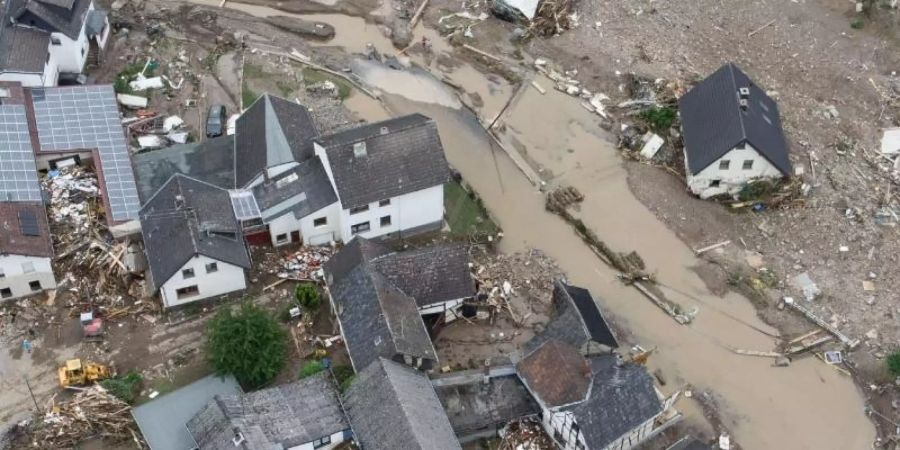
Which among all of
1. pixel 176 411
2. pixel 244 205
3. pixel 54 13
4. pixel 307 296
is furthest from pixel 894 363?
pixel 54 13

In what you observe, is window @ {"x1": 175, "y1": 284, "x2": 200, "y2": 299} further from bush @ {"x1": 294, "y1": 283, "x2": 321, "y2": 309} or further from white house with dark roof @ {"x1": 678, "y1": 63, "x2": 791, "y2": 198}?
white house with dark roof @ {"x1": 678, "y1": 63, "x2": 791, "y2": 198}

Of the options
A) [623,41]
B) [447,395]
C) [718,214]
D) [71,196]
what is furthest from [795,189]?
[71,196]

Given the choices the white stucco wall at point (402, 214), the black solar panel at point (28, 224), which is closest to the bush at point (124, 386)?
the black solar panel at point (28, 224)

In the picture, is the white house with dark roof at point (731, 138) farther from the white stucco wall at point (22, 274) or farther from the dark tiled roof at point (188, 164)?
the white stucco wall at point (22, 274)

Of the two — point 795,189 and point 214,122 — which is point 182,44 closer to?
point 214,122

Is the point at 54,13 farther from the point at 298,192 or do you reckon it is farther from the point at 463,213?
the point at 463,213
